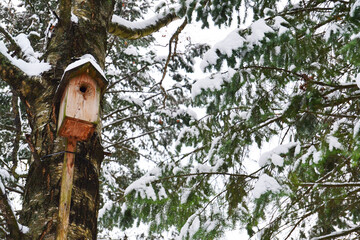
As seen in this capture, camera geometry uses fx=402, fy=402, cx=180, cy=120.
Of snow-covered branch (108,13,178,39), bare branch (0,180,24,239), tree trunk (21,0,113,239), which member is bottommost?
bare branch (0,180,24,239)

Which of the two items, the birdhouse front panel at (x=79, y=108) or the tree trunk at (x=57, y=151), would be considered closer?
the tree trunk at (x=57, y=151)

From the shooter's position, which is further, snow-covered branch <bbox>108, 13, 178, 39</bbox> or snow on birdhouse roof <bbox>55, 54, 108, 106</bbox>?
snow-covered branch <bbox>108, 13, 178, 39</bbox>

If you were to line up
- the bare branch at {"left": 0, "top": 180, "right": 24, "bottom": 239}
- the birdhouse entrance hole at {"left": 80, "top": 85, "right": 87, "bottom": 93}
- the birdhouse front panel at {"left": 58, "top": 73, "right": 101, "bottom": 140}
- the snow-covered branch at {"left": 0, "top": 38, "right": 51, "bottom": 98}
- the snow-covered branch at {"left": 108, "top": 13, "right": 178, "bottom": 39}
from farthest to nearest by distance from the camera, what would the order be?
1. the snow-covered branch at {"left": 108, "top": 13, "right": 178, "bottom": 39}
2. the snow-covered branch at {"left": 0, "top": 38, "right": 51, "bottom": 98}
3. the birdhouse entrance hole at {"left": 80, "top": 85, "right": 87, "bottom": 93}
4. the birdhouse front panel at {"left": 58, "top": 73, "right": 101, "bottom": 140}
5. the bare branch at {"left": 0, "top": 180, "right": 24, "bottom": 239}

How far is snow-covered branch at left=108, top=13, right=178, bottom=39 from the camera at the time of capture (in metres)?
4.47

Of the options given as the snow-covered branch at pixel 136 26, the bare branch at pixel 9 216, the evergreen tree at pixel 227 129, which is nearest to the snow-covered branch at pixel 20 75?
the evergreen tree at pixel 227 129

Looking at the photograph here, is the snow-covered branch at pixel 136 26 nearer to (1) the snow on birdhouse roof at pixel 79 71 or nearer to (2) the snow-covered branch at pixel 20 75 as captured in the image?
(2) the snow-covered branch at pixel 20 75

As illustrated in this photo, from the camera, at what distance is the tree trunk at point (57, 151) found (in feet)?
7.59

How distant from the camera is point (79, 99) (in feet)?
8.30

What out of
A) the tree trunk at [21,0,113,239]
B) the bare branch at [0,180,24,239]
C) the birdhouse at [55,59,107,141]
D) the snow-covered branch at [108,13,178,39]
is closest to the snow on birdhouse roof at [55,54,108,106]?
the birdhouse at [55,59,107,141]

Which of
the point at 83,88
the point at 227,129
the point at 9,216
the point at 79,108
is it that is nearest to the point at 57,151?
the point at 79,108

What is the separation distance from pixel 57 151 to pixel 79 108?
0.31 metres

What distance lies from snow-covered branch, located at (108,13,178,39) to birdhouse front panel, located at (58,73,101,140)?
186 cm

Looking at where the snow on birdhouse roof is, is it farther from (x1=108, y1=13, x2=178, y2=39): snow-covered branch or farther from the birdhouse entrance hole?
(x1=108, y1=13, x2=178, y2=39): snow-covered branch

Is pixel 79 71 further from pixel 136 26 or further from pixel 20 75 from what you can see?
pixel 136 26
